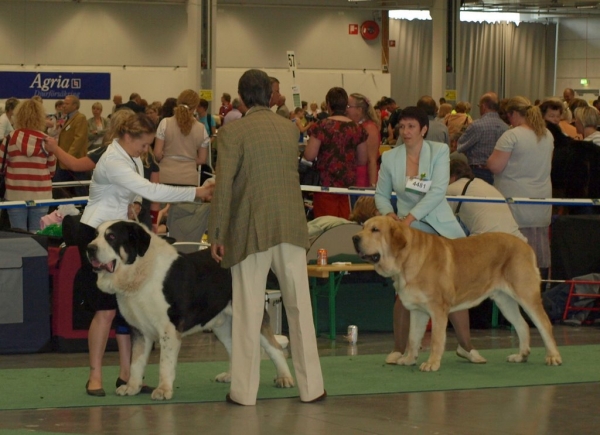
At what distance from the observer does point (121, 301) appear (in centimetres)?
529

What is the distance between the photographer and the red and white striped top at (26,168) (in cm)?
870

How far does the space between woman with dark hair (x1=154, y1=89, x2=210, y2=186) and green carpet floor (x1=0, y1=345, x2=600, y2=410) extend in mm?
3589

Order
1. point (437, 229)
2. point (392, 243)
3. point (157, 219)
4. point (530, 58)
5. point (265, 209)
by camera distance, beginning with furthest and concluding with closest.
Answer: point (530, 58) → point (157, 219) → point (437, 229) → point (392, 243) → point (265, 209)

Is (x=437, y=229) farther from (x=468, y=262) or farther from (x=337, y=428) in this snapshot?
(x=337, y=428)

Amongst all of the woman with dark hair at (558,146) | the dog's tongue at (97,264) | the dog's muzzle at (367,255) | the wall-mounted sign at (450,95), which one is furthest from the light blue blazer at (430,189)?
the wall-mounted sign at (450,95)

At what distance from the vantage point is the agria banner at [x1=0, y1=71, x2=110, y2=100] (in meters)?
23.7

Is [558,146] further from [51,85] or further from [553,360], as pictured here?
[51,85]

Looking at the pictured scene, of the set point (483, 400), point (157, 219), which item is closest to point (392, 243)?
point (483, 400)

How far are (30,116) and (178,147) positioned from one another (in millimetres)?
1683

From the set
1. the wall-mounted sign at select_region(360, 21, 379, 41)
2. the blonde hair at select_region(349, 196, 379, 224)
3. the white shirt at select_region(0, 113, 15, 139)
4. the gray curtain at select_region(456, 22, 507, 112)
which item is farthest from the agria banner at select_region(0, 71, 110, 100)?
the blonde hair at select_region(349, 196, 379, 224)

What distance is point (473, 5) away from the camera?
94.8 ft

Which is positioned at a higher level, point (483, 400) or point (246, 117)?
point (246, 117)

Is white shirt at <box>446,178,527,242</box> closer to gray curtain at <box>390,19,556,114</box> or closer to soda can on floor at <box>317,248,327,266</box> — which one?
soda can on floor at <box>317,248,327,266</box>

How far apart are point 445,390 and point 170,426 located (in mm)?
1689
